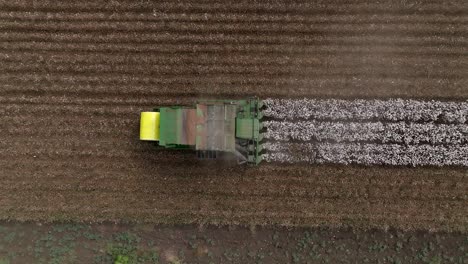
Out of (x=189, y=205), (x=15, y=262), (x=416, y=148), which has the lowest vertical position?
(x=15, y=262)

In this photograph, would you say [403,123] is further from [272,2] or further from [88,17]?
[88,17]

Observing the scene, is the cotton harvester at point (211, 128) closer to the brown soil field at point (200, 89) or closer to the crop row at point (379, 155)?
the brown soil field at point (200, 89)

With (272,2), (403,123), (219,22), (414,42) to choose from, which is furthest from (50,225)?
(414,42)

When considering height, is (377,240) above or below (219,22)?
below

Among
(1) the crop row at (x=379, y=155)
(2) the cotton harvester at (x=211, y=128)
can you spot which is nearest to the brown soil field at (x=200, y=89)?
(1) the crop row at (x=379, y=155)

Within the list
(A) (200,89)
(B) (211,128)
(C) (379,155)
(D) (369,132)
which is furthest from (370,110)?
(A) (200,89)
